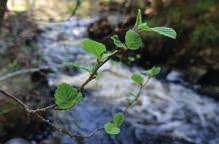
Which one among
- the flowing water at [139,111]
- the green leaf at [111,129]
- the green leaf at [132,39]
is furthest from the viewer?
the flowing water at [139,111]

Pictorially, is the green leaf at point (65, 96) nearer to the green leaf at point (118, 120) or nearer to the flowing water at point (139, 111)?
the green leaf at point (118, 120)

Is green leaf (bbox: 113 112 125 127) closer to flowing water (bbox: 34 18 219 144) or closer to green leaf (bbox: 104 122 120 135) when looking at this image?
green leaf (bbox: 104 122 120 135)

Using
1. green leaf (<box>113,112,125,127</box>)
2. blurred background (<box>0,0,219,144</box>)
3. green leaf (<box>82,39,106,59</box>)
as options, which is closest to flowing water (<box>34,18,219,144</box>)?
blurred background (<box>0,0,219,144</box>)

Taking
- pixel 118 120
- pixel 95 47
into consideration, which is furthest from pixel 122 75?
pixel 95 47

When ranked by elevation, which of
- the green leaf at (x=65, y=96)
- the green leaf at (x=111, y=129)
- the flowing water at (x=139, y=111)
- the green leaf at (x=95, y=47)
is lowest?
the flowing water at (x=139, y=111)

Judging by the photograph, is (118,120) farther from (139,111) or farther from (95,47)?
(139,111)

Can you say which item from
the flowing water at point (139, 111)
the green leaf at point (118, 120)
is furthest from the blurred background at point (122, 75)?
the green leaf at point (118, 120)

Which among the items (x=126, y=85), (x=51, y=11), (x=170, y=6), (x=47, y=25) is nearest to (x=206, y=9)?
(x=170, y=6)
